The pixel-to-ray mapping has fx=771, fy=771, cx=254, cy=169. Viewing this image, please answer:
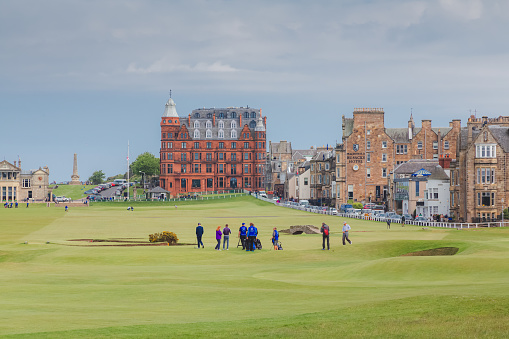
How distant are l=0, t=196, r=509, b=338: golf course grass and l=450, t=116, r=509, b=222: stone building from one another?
5160 cm

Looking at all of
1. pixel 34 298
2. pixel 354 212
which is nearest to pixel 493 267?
pixel 34 298

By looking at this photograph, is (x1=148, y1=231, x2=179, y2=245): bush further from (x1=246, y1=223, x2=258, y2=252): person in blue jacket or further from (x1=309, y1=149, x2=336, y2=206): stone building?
(x1=309, y1=149, x2=336, y2=206): stone building

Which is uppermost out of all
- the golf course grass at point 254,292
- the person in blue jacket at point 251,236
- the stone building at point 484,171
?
the stone building at point 484,171

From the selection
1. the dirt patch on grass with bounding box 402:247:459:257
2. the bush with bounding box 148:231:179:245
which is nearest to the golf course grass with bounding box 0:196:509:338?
the dirt patch on grass with bounding box 402:247:459:257

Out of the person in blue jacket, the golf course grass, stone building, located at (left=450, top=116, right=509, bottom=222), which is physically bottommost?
the golf course grass

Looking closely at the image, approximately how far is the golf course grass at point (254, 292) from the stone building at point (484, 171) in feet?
169

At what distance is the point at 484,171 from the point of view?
102 metres

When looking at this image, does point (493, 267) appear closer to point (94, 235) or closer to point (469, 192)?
point (94, 235)

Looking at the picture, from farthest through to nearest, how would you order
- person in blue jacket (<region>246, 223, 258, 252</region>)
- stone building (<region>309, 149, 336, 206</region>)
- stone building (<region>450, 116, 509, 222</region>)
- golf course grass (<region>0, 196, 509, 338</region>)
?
stone building (<region>309, 149, 336, 206</region>), stone building (<region>450, 116, 509, 222</region>), person in blue jacket (<region>246, 223, 258, 252</region>), golf course grass (<region>0, 196, 509, 338</region>)

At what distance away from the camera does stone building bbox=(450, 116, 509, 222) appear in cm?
10150

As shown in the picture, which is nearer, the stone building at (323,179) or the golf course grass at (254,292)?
the golf course grass at (254,292)

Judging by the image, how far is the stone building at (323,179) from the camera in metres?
166

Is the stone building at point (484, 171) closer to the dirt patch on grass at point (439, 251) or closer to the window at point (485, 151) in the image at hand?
the window at point (485, 151)

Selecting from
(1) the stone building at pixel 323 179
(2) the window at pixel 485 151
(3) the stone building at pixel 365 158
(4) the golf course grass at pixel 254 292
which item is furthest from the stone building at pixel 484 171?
(1) the stone building at pixel 323 179
